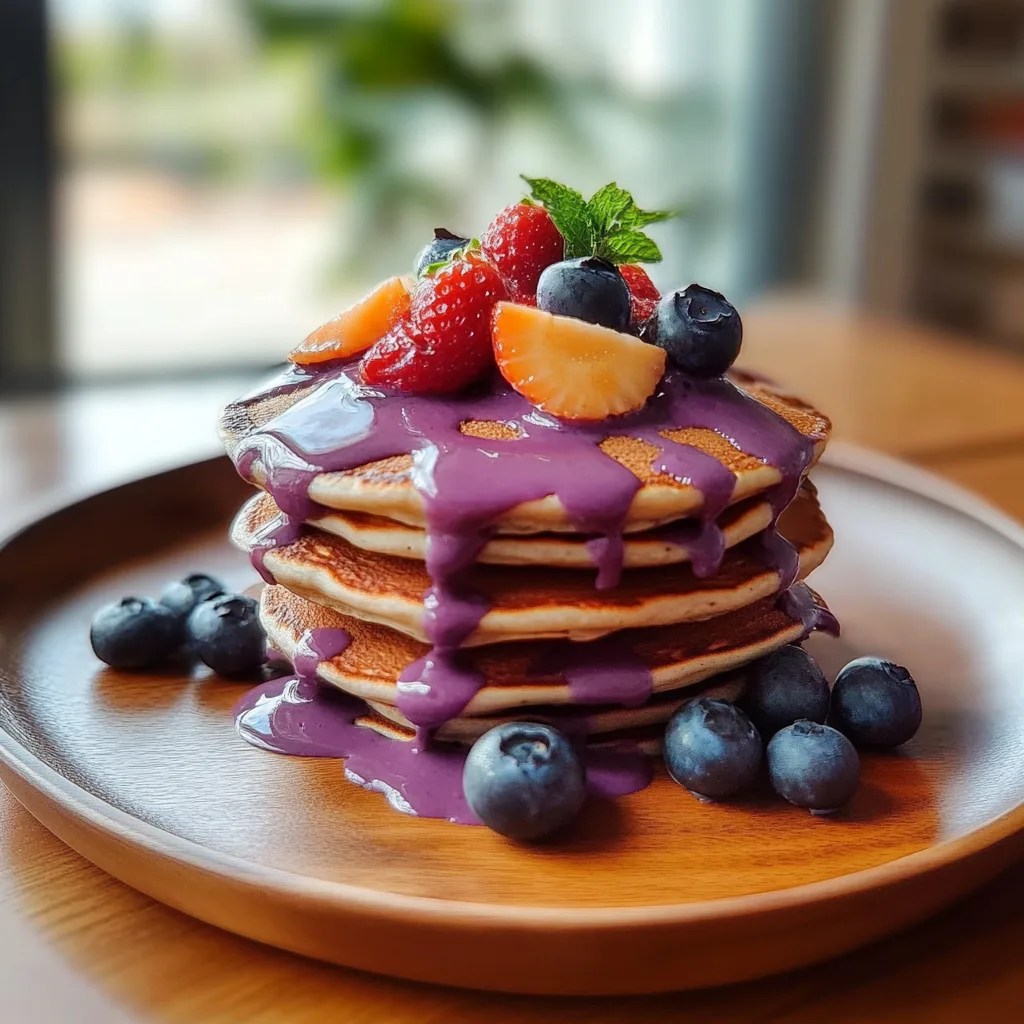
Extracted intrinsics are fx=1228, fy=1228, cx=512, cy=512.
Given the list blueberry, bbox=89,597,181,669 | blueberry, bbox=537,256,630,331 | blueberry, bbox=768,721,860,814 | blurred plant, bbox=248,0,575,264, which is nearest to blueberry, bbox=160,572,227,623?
blueberry, bbox=89,597,181,669

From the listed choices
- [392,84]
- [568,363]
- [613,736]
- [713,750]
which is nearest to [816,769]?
[713,750]

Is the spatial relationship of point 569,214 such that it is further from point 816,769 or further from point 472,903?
point 472,903

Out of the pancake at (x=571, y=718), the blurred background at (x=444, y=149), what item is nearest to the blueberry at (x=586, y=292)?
the pancake at (x=571, y=718)

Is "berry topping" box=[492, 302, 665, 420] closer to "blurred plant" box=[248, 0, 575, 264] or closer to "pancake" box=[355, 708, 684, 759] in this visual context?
"pancake" box=[355, 708, 684, 759]

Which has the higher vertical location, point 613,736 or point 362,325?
point 362,325

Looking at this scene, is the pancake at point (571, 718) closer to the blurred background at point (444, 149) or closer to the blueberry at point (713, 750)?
the blueberry at point (713, 750)

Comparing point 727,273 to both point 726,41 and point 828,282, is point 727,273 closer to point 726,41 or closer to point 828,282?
point 828,282
